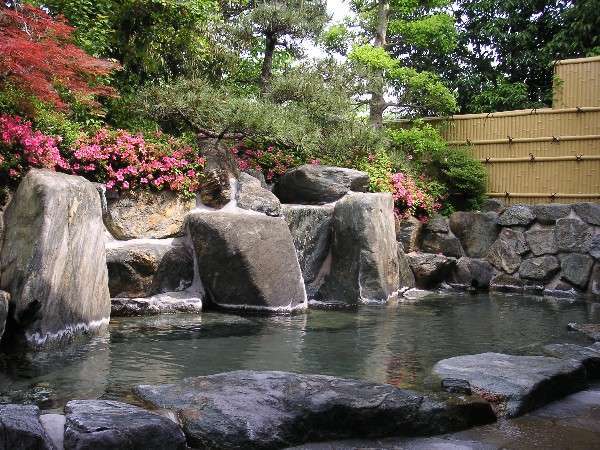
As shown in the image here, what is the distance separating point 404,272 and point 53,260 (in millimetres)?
6855

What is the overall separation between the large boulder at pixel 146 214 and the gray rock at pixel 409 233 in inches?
202

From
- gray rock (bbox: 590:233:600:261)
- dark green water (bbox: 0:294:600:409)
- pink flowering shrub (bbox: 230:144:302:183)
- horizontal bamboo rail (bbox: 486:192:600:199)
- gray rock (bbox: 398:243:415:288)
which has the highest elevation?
pink flowering shrub (bbox: 230:144:302:183)

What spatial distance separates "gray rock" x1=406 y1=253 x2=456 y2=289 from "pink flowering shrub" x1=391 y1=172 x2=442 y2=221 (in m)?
1.44

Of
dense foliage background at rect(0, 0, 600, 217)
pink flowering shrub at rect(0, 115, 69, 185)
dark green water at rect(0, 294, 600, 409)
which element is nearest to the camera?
dark green water at rect(0, 294, 600, 409)

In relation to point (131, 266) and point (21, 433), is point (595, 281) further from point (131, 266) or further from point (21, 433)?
point (21, 433)

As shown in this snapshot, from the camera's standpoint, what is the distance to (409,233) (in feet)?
42.5

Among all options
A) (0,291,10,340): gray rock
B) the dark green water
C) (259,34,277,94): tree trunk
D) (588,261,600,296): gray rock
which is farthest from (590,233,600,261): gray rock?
(0,291,10,340): gray rock

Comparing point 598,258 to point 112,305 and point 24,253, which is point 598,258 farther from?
point 24,253

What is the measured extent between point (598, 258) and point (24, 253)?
9.99 meters

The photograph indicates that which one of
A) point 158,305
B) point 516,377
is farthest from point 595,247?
point 516,377

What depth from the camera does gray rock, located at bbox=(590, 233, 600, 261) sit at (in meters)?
11.8

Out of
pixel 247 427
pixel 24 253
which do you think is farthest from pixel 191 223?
pixel 247 427

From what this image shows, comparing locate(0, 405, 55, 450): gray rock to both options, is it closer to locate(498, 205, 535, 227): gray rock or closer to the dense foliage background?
the dense foliage background

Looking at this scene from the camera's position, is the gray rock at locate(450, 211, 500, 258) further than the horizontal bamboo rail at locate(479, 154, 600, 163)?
Yes
